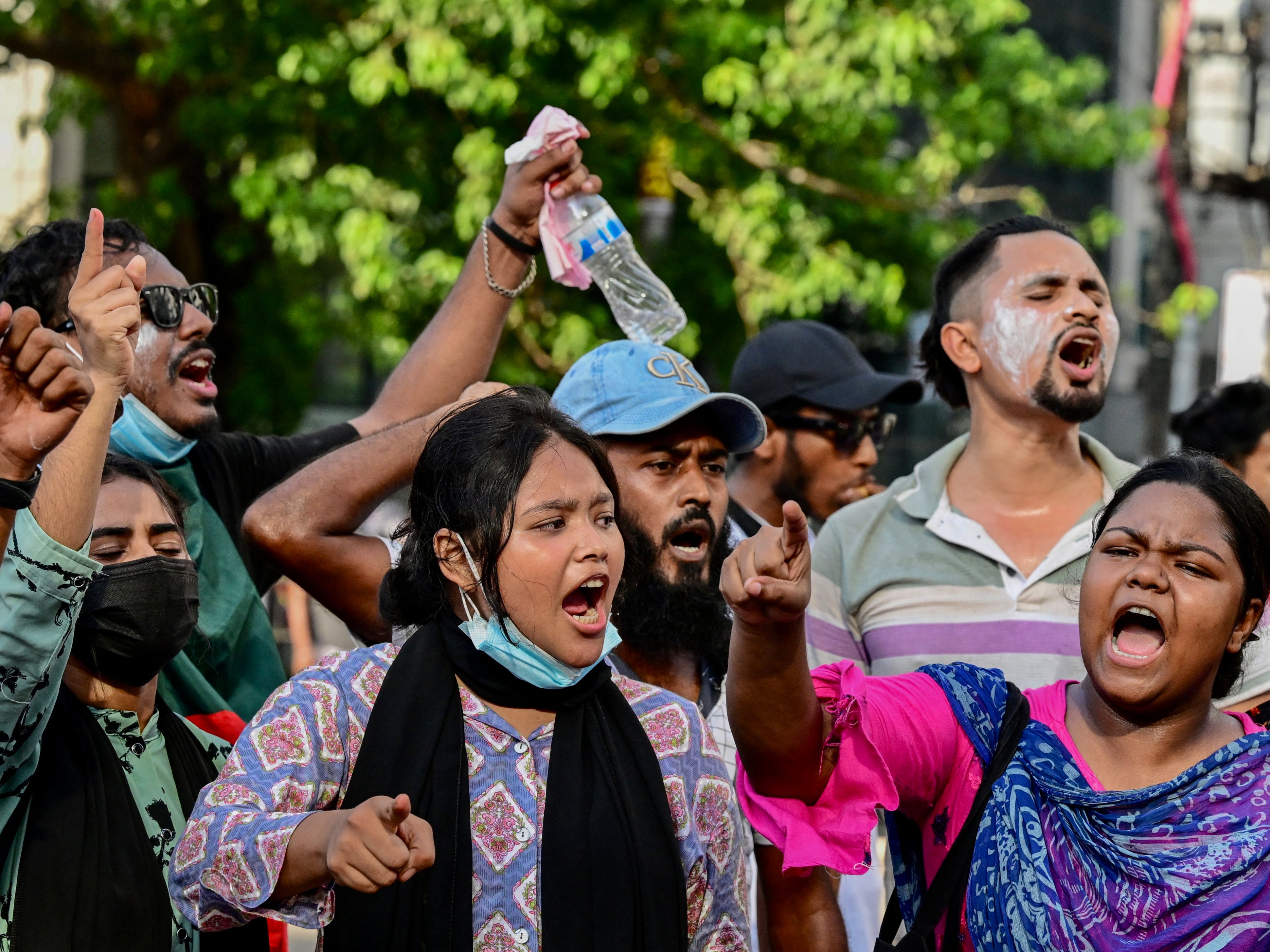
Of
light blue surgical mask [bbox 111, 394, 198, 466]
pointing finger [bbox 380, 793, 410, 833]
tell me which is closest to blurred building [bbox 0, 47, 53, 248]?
light blue surgical mask [bbox 111, 394, 198, 466]

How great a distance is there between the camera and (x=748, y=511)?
4.77 metres

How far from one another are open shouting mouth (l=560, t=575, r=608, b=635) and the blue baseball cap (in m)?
0.84

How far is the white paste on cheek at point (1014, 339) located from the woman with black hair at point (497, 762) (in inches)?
56.6

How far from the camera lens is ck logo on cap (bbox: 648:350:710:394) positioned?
3.71 m

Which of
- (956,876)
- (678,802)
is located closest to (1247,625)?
(956,876)

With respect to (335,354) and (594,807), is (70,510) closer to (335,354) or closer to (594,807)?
(594,807)

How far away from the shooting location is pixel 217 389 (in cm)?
378

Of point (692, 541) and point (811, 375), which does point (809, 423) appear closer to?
point (811, 375)

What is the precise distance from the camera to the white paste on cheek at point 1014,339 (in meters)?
3.84

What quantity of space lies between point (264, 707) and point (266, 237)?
34.4ft

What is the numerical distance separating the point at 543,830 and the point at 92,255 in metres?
1.26

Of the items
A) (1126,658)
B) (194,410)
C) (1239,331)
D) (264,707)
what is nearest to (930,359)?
(1126,658)

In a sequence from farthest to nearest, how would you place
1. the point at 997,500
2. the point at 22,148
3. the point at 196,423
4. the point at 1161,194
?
the point at 1161,194 → the point at 22,148 → the point at 997,500 → the point at 196,423

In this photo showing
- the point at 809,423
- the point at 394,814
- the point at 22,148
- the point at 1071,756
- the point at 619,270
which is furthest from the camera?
the point at 22,148
